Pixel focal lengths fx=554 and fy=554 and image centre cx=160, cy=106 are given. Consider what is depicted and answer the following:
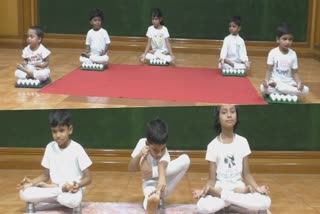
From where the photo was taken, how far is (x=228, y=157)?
333 cm

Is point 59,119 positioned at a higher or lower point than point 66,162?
higher

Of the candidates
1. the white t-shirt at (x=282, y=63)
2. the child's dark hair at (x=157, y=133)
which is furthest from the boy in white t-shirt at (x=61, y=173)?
the white t-shirt at (x=282, y=63)

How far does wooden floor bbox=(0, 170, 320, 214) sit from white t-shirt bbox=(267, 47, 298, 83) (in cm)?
146

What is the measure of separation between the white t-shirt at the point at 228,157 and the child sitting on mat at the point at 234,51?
371cm

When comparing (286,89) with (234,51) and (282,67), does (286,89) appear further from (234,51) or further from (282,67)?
(234,51)

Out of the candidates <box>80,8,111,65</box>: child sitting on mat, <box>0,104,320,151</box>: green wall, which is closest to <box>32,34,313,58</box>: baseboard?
<box>80,8,111,65</box>: child sitting on mat

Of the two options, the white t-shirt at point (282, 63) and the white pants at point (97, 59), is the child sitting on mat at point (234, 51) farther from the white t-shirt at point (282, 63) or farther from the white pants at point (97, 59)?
the white pants at point (97, 59)

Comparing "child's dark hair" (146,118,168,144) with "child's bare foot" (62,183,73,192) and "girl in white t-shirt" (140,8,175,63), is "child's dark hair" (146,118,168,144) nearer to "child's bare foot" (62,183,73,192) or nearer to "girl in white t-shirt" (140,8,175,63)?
"child's bare foot" (62,183,73,192)

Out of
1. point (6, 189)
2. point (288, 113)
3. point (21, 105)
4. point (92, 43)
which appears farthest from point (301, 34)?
point (6, 189)

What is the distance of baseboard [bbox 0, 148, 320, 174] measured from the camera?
4.41m

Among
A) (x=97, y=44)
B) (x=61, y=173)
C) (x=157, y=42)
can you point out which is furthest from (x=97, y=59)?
(x=61, y=173)

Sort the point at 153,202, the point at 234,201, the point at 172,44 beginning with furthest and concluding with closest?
the point at 172,44 < the point at 234,201 < the point at 153,202

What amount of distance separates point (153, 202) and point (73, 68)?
4.48 meters

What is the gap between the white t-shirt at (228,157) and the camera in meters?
3.33
